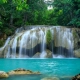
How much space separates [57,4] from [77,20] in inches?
240

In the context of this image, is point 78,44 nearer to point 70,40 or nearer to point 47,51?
point 70,40

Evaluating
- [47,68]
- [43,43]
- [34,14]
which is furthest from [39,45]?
[47,68]

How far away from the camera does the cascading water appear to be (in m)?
28.2

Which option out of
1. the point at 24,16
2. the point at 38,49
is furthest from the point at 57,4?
the point at 38,49

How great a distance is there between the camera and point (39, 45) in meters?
28.8

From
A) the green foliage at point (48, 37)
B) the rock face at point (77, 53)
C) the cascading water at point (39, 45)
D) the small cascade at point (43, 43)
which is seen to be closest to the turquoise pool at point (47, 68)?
the cascading water at point (39, 45)

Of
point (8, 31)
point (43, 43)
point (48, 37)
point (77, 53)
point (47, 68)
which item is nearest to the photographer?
point (47, 68)

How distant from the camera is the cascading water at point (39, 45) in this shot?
28.2 metres

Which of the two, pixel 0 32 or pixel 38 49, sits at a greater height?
pixel 0 32

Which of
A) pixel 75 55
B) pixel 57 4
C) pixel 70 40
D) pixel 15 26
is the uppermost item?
pixel 57 4

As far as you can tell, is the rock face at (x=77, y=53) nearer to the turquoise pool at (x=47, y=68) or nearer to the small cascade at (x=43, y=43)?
the small cascade at (x=43, y=43)

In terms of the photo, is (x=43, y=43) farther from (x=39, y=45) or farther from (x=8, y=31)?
(x=8, y=31)

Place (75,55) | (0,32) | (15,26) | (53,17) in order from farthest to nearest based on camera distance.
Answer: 1. (53,17)
2. (15,26)
3. (0,32)
4. (75,55)

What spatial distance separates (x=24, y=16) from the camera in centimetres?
3803
